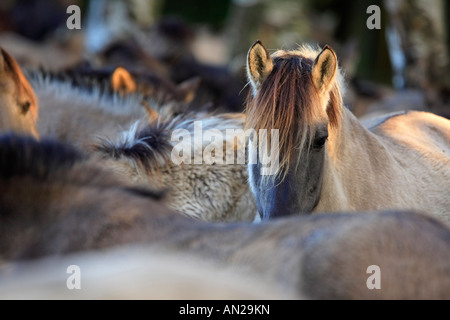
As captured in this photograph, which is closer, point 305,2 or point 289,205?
point 289,205

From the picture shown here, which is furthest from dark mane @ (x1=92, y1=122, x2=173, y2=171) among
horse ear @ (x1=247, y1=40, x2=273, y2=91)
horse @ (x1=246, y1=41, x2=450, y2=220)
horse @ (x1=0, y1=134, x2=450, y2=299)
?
horse @ (x1=0, y1=134, x2=450, y2=299)

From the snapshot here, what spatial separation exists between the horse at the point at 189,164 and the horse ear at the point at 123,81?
1.81 m

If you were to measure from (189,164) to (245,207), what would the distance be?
1.66ft

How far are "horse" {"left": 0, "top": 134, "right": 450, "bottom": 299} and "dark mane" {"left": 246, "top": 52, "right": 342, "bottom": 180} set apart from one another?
97cm

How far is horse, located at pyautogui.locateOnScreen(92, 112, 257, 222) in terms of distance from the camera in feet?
16.7

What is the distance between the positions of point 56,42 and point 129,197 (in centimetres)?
1404

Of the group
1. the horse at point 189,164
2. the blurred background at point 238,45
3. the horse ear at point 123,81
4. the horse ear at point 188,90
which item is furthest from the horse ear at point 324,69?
the horse ear at point 188,90

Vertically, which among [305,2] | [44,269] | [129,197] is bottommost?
[44,269]

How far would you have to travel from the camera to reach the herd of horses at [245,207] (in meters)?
3.00

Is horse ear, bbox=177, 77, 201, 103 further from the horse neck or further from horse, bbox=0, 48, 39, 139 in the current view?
the horse neck

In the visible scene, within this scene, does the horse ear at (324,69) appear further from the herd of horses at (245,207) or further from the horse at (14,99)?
the horse at (14,99)

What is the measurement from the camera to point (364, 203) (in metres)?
4.76
